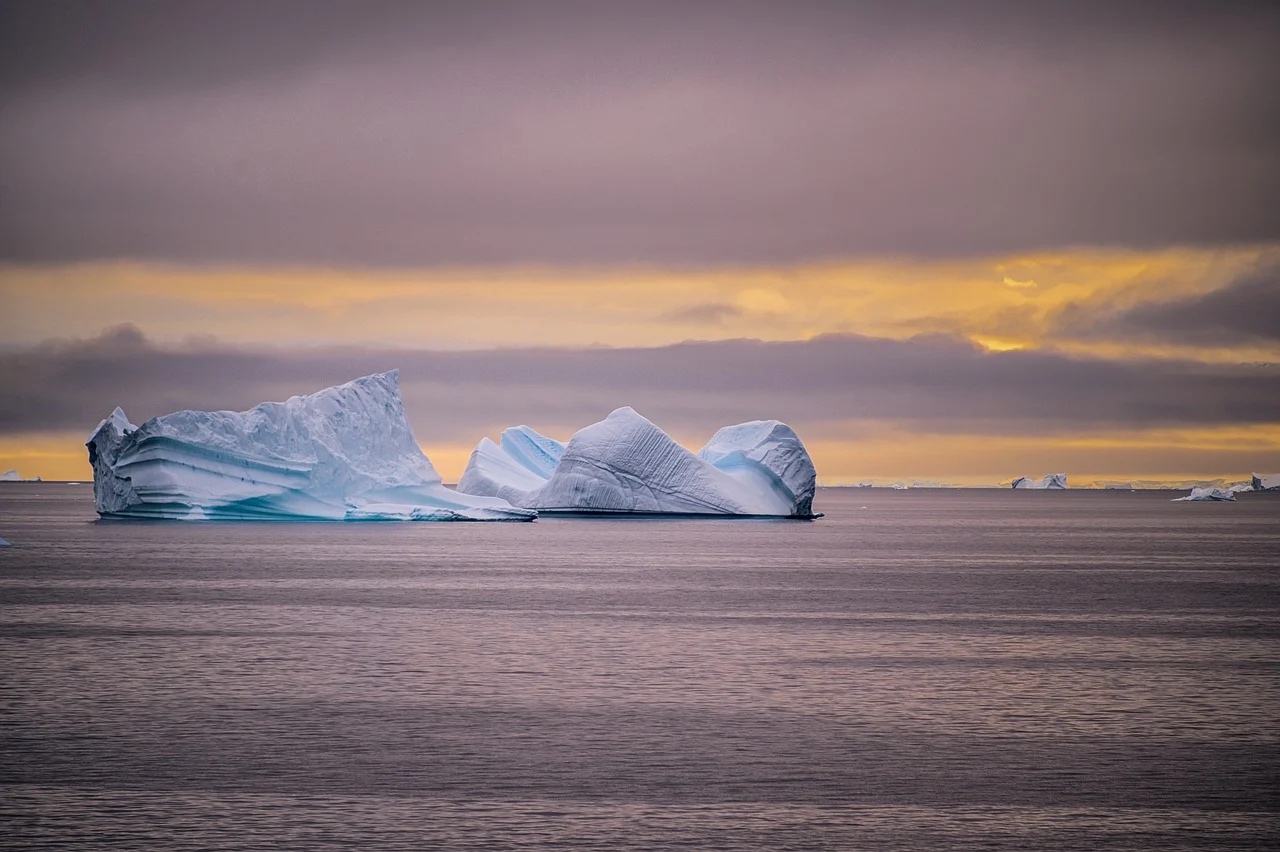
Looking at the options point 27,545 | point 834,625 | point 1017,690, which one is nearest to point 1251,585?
point 834,625

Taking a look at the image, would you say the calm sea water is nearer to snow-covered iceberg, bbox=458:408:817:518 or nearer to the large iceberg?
the large iceberg

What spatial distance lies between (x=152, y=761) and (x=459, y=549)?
124 ft

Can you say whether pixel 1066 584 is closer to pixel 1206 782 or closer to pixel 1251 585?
pixel 1251 585

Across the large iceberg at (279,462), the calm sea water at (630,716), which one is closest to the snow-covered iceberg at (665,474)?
the large iceberg at (279,462)

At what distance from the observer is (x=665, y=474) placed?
5753cm

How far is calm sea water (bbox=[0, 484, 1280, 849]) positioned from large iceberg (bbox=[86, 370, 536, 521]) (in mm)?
13417

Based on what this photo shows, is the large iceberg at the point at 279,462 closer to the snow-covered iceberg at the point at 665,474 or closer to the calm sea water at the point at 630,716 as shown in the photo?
the snow-covered iceberg at the point at 665,474

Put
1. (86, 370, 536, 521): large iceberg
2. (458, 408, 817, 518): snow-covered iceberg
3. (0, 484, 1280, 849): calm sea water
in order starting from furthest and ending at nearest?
(458, 408, 817, 518): snow-covered iceberg
(86, 370, 536, 521): large iceberg
(0, 484, 1280, 849): calm sea water

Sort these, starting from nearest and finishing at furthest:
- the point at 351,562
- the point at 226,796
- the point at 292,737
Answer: the point at 226,796
the point at 292,737
the point at 351,562

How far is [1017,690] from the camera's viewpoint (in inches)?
639

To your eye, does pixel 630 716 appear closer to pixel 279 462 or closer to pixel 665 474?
pixel 279 462

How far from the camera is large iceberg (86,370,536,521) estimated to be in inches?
1821

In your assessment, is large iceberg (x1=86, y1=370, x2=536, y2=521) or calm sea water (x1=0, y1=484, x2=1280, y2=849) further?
large iceberg (x1=86, y1=370, x2=536, y2=521)

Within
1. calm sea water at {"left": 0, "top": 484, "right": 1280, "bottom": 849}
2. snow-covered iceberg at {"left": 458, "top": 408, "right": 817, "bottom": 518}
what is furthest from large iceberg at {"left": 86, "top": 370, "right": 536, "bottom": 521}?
calm sea water at {"left": 0, "top": 484, "right": 1280, "bottom": 849}
